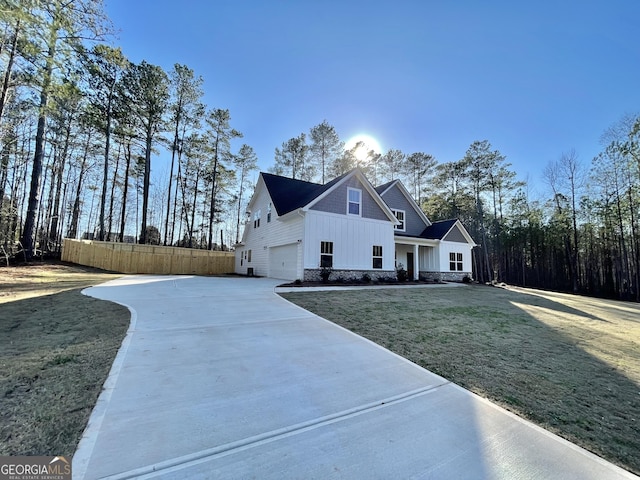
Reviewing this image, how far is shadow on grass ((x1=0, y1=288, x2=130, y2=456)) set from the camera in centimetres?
202

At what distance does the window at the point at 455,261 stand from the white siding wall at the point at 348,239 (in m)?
5.52

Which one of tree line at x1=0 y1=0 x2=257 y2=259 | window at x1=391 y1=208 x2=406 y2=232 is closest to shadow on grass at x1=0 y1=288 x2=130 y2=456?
tree line at x1=0 y1=0 x2=257 y2=259

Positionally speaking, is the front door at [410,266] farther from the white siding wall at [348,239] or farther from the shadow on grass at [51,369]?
the shadow on grass at [51,369]

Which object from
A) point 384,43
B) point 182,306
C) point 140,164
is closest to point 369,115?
point 384,43

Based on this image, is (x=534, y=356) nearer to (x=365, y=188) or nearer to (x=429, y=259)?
(x=365, y=188)

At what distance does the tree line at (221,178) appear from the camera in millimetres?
17906

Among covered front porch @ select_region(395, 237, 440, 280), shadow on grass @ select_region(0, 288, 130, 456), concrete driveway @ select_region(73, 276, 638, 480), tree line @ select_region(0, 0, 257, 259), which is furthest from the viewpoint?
covered front porch @ select_region(395, 237, 440, 280)

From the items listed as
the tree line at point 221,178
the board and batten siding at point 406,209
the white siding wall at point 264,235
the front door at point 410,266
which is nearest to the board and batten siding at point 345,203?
the white siding wall at point 264,235

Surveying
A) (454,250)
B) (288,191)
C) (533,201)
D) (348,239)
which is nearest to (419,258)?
(454,250)

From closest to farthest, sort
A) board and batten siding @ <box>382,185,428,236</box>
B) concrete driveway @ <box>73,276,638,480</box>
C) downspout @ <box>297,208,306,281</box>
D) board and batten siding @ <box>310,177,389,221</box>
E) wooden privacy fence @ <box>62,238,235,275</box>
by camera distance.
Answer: concrete driveway @ <box>73,276,638,480</box>, downspout @ <box>297,208,306,281</box>, board and batten siding @ <box>310,177,389,221</box>, wooden privacy fence @ <box>62,238,235,275</box>, board and batten siding @ <box>382,185,428,236</box>

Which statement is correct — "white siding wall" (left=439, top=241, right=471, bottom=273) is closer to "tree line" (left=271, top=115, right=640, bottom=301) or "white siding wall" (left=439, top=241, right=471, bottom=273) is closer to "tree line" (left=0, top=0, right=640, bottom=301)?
"tree line" (left=0, top=0, right=640, bottom=301)

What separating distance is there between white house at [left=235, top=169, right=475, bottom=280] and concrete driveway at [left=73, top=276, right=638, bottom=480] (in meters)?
9.29

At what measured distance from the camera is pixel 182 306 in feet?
21.8

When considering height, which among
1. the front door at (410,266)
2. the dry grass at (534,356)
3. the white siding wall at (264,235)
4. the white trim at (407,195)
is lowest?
the dry grass at (534,356)
